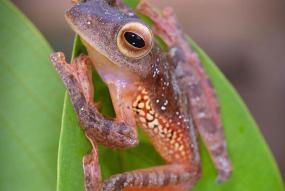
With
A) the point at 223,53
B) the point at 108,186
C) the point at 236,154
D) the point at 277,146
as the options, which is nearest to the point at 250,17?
the point at 223,53

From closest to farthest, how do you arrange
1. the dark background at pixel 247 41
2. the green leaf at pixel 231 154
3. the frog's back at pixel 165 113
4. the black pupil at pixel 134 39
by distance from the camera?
the black pupil at pixel 134 39 → the green leaf at pixel 231 154 → the frog's back at pixel 165 113 → the dark background at pixel 247 41

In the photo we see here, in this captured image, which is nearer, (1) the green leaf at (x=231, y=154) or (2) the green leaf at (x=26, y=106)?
(2) the green leaf at (x=26, y=106)

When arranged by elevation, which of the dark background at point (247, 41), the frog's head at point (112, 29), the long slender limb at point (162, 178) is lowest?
the long slender limb at point (162, 178)

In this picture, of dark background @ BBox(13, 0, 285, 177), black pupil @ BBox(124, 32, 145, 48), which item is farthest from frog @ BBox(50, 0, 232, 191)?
dark background @ BBox(13, 0, 285, 177)

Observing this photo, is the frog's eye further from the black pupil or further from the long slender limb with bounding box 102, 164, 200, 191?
the long slender limb with bounding box 102, 164, 200, 191

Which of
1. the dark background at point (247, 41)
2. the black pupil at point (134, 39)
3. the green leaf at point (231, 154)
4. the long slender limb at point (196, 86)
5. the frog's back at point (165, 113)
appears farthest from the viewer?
the dark background at point (247, 41)

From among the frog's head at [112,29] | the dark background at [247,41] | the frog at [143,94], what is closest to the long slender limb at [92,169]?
the frog at [143,94]

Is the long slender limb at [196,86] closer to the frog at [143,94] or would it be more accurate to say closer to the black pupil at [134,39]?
the frog at [143,94]

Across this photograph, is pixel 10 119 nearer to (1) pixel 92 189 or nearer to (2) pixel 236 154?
(1) pixel 92 189

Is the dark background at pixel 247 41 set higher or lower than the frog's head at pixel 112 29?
higher
